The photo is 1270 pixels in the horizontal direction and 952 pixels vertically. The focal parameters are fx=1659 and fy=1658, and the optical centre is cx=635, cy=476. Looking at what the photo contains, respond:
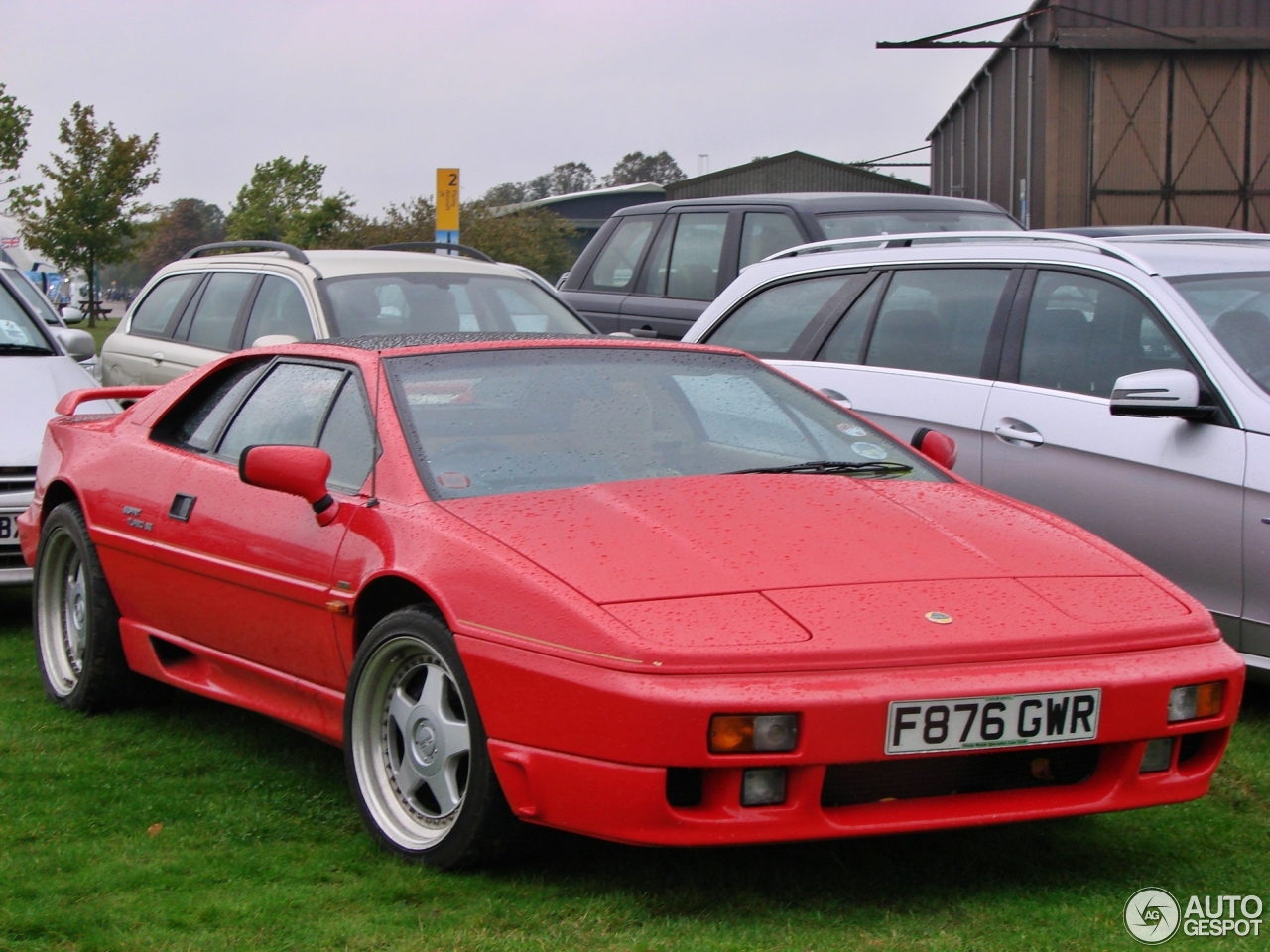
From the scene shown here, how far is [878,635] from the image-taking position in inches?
131

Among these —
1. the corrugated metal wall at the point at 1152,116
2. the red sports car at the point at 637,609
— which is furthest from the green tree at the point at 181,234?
the red sports car at the point at 637,609

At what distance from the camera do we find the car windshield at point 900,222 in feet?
34.8

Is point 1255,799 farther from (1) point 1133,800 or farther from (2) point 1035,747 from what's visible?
(2) point 1035,747

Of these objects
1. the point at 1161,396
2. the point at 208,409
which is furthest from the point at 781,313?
the point at 208,409

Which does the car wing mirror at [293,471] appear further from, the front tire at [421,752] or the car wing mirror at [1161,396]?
the car wing mirror at [1161,396]

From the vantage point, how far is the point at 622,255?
1170 centimetres

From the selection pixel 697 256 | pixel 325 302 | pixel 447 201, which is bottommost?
pixel 325 302

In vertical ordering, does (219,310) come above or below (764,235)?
below

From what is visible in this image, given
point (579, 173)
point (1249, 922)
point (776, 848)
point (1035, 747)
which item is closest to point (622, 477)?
point (776, 848)

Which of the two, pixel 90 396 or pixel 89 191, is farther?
pixel 89 191

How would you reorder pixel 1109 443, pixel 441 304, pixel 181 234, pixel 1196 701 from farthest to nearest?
pixel 181 234, pixel 441 304, pixel 1109 443, pixel 1196 701

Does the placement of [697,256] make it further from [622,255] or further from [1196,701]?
[1196,701]

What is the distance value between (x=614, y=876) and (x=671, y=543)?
0.74m

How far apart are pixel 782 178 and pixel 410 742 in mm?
57388
